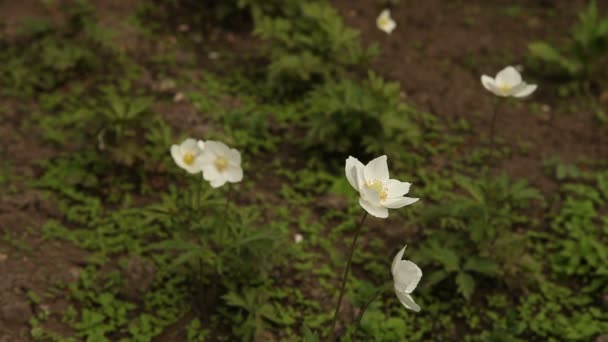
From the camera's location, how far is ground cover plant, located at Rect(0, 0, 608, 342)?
3455 millimetres

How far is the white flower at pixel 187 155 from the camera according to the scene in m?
3.37

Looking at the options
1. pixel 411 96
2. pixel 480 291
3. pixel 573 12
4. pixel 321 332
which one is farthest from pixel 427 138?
pixel 573 12

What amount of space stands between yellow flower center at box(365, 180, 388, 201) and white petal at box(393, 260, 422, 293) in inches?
11.1

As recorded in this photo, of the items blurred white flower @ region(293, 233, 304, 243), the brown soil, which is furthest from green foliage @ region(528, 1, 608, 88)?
blurred white flower @ region(293, 233, 304, 243)

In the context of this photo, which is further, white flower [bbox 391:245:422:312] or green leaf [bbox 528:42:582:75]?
green leaf [bbox 528:42:582:75]

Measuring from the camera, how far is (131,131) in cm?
427

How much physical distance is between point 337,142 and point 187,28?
1931mm

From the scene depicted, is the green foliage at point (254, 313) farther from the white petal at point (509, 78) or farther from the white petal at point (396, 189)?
the white petal at point (509, 78)

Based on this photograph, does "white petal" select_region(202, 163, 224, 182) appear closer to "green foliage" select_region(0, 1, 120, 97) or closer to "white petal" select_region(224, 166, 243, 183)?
"white petal" select_region(224, 166, 243, 183)

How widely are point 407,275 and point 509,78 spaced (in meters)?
1.61

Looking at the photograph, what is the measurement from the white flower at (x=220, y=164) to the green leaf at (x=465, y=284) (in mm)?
1251

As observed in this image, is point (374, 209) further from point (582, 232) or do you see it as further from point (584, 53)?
point (584, 53)

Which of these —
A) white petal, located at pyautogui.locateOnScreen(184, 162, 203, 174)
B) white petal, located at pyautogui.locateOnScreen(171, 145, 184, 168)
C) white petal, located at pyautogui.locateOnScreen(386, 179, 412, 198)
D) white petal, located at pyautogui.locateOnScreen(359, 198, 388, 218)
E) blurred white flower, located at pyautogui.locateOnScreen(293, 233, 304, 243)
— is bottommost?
blurred white flower, located at pyautogui.locateOnScreen(293, 233, 304, 243)

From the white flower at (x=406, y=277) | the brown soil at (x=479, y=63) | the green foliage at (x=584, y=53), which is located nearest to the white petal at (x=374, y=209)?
the white flower at (x=406, y=277)
